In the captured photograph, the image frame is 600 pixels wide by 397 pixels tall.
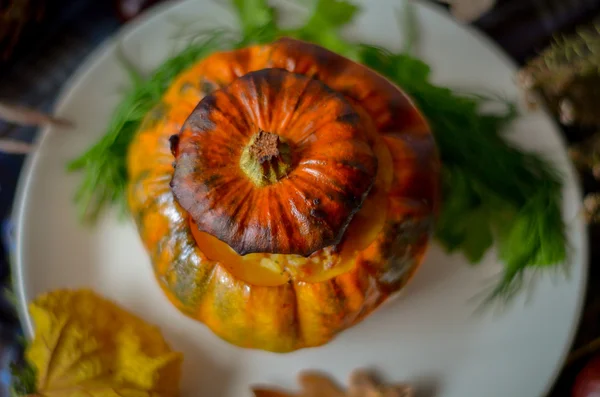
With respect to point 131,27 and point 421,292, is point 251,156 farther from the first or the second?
point 131,27

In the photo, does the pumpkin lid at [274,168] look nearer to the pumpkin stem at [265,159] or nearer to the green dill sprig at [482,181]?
the pumpkin stem at [265,159]

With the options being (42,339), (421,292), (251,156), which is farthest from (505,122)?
(42,339)

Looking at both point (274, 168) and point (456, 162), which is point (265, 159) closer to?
point (274, 168)

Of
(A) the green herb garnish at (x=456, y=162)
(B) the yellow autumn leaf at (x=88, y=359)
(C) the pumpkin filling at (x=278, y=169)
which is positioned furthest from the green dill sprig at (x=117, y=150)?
(C) the pumpkin filling at (x=278, y=169)

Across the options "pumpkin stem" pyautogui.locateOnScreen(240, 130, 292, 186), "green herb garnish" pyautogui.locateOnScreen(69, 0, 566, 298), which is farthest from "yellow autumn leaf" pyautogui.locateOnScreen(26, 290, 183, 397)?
"pumpkin stem" pyautogui.locateOnScreen(240, 130, 292, 186)

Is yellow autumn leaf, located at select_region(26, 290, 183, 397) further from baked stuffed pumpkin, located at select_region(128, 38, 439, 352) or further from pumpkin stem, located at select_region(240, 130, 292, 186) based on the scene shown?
pumpkin stem, located at select_region(240, 130, 292, 186)

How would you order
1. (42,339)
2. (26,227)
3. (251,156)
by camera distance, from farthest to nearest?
1. (26,227)
2. (42,339)
3. (251,156)

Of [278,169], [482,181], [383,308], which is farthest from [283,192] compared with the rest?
[482,181]
